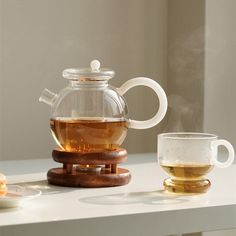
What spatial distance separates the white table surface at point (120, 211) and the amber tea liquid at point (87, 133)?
0.08m

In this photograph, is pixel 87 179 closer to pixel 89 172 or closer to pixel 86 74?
pixel 89 172

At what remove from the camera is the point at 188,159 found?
1195 millimetres

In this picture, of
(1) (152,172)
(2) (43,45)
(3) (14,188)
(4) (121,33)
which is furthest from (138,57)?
(3) (14,188)

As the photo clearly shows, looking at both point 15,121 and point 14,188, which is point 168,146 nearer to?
point 14,188

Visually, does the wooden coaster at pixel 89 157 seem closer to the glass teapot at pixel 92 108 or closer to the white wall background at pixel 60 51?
the glass teapot at pixel 92 108

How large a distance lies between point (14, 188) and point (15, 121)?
2.83 feet

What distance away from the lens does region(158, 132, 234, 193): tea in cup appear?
119cm

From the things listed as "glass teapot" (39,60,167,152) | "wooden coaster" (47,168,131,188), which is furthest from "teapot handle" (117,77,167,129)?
"wooden coaster" (47,168,131,188)

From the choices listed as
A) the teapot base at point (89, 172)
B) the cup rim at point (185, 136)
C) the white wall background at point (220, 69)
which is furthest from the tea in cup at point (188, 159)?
the white wall background at point (220, 69)

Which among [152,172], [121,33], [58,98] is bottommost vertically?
[152,172]

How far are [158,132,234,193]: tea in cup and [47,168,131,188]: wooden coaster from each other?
0.10 metres

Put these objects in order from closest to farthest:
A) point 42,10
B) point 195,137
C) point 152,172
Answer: point 195,137, point 152,172, point 42,10

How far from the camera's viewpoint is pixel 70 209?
1.06 m

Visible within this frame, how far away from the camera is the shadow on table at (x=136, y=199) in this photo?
3.70 feet
